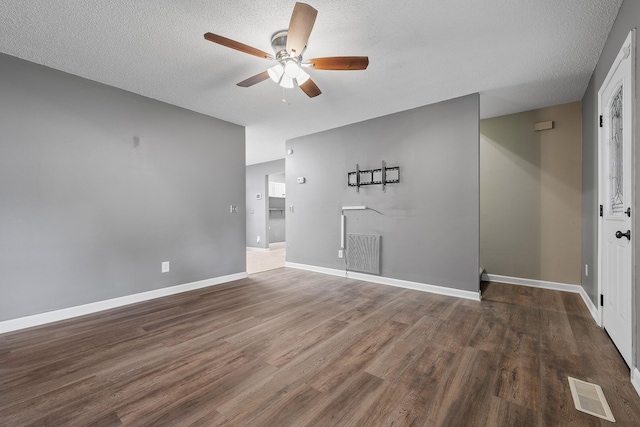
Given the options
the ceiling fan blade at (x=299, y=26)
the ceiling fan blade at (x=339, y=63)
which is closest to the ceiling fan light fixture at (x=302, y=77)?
the ceiling fan blade at (x=339, y=63)

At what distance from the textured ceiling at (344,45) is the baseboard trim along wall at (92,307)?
97.0 inches

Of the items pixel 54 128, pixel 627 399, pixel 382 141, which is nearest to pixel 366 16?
pixel 382 141

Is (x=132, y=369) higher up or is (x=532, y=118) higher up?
(x=532, y=118)

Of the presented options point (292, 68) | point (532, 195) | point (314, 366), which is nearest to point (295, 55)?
point (292, 68)

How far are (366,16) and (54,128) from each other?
126 inches

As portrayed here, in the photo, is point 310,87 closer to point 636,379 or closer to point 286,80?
point 286,80

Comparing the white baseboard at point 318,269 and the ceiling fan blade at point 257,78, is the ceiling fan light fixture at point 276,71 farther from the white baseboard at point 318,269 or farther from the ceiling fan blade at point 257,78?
the white baseboard at point 318,269

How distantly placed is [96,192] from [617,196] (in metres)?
4.99

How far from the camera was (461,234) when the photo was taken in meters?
3.42

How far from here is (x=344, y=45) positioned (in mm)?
2361

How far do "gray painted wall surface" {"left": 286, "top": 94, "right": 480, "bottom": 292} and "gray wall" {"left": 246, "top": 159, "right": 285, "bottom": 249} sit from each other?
279 centimetres

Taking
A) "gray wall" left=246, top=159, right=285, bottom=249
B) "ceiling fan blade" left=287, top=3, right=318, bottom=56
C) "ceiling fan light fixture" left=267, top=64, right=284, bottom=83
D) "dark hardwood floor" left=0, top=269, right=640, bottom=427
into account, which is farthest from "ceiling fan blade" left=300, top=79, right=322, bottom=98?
"gray wall" left=246, top=159, right=285, bottom=249

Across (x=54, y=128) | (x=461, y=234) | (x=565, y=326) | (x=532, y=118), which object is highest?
(x=532, y=118)

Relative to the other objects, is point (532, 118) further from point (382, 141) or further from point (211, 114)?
point (211, 114)
